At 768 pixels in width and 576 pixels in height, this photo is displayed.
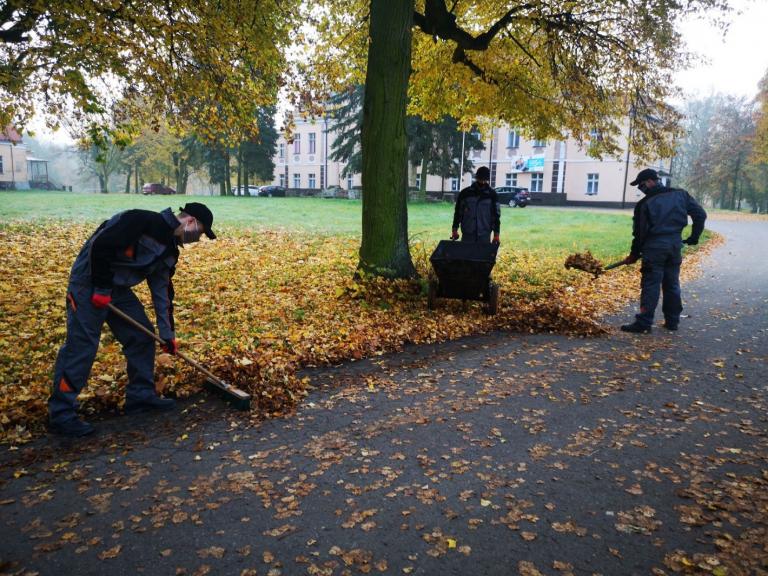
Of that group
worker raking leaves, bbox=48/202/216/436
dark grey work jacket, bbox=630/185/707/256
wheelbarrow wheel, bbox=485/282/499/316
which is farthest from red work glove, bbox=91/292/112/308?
dark grey work jacket, bbox=630/185/707/256

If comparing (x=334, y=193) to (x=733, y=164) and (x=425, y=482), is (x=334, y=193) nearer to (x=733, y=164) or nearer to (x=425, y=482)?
(x=733, y=164)

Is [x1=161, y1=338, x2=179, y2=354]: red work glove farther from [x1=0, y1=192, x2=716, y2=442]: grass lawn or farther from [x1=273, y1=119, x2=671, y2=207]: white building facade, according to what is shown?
[x1=273, y1=119, x2=671, y2=207]: white building facade

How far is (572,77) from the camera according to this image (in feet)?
36.4

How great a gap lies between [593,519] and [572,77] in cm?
1029

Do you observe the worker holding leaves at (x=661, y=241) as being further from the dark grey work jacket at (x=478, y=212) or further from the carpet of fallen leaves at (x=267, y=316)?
the dark grey work jacket at (x=478, y=212)

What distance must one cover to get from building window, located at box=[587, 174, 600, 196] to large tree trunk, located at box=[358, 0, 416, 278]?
43177 millimetres

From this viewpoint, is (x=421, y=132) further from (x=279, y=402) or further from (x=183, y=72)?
(x=279, y=402)

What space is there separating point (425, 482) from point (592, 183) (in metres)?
48.6

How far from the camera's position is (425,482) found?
3486mm

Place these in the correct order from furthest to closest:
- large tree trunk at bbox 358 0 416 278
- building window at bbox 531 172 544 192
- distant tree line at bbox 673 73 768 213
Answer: distant tree line at bbox 673 73 768 213 → building window at bbox 531 172 544 192 → large tree trunk at bbox 358 0 416 278

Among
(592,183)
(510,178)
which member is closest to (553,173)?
(592,183)

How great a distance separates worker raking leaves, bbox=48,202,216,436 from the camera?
3.96 m

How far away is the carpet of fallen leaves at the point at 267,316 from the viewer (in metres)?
5.01

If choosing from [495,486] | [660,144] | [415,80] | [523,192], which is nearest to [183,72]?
[415,80]
